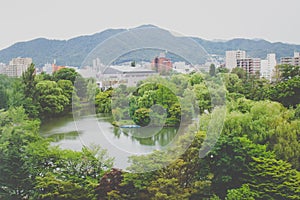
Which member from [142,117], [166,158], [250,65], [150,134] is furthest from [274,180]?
[250,65]

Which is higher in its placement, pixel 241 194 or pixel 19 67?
pixel 19 67

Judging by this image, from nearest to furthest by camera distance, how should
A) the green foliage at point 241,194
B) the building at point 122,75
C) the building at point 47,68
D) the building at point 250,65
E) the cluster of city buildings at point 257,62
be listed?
the green foliage at point 241,194 < the building at point 122,75 < the building at point 47,68 < the cluster of city buildings at point 257,62 < the building at point 250,65

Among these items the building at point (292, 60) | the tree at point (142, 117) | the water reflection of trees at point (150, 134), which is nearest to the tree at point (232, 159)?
the water reflection of trees at point (150, 134)

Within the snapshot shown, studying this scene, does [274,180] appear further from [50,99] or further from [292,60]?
[50,99]

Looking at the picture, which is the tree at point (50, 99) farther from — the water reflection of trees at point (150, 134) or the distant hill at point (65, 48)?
the water reflection of trees at point (150, 134)

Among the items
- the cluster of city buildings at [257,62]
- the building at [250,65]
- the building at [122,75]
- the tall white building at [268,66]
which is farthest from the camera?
the building at [250,65]

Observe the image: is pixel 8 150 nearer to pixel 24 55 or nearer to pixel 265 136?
pixel 24 55

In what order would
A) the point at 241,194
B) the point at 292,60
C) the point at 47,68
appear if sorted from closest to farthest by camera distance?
1. the point at 241,194
2. the point at 47,68
3. the point at 292,60
